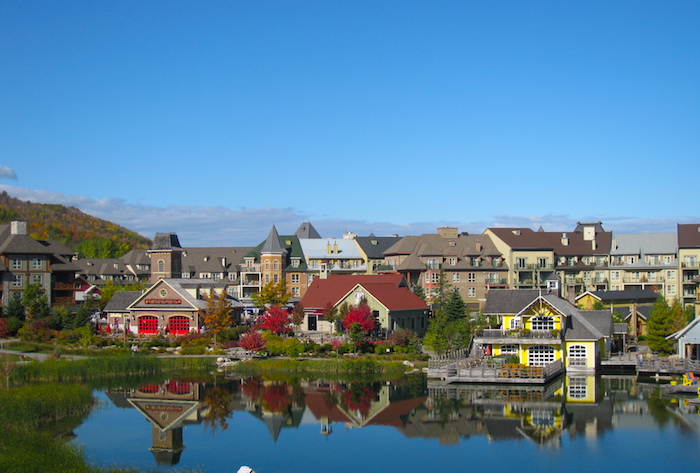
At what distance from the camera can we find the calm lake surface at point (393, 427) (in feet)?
91.2

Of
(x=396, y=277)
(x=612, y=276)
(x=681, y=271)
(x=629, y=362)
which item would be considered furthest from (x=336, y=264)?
(x=629, y=362)

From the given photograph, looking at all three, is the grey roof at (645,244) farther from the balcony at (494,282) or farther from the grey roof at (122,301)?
the grey roof at (122,301)

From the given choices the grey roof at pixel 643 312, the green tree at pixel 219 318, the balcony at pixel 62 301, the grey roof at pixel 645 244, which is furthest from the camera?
the grey roof at pixel 645 244

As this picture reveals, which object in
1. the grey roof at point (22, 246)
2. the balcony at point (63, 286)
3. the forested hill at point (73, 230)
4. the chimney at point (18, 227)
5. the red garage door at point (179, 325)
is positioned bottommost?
the red garage door at point (179, 325)

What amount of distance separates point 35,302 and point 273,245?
81.2ft

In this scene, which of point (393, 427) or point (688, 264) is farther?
point (688, 264)

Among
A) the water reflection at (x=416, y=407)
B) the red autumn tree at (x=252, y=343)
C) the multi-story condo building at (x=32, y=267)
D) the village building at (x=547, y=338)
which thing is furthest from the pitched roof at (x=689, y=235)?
the multi-story condo building at (x=32, y=267)

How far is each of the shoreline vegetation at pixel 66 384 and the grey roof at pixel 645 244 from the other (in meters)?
40.7

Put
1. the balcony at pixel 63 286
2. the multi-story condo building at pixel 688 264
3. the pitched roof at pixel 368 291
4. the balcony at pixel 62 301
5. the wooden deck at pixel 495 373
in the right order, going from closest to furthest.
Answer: the wooden deck at pixel 495 373, the pitched roof at pixel 368 291, the balcony at pixel 62 301, the balcony at pixel 63 286, the multi-story condo building at pixel 688 264

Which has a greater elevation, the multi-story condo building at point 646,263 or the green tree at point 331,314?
the multi-story condo building at point 646,263

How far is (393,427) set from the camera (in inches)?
1330

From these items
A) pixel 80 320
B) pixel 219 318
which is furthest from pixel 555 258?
pixel 80 320

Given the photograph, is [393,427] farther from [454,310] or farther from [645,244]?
[645,244]

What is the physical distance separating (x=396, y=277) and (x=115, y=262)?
49.9 m
